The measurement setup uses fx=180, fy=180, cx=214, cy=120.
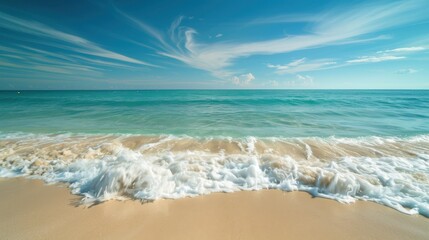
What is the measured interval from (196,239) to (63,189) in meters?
2.83

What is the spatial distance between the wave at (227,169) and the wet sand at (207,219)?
0.22 meters

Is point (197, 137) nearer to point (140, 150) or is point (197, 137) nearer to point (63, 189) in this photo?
point (140, 150)

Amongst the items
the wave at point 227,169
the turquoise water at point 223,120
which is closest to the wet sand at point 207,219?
the wave at point 227,169

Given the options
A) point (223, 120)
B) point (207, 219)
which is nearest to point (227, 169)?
point (207, 219)

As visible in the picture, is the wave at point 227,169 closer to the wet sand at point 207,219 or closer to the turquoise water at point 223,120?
the wet sand at point 207,219

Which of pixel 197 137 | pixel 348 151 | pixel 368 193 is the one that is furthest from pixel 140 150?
pixel 348 151

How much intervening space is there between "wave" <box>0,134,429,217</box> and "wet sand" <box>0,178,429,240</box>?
22cm

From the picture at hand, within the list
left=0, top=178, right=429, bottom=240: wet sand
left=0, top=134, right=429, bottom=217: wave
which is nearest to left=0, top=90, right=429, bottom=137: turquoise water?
left=0, top=134, right=429, bottom=217: wave

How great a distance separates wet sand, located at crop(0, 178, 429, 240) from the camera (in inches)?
93.4

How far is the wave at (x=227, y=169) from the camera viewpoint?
3.23 metres

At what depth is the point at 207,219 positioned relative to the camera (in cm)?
262

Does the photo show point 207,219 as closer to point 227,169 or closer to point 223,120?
point 227,169

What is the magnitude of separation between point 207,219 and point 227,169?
1511 millimetres

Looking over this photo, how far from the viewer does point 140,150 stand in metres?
5.48
